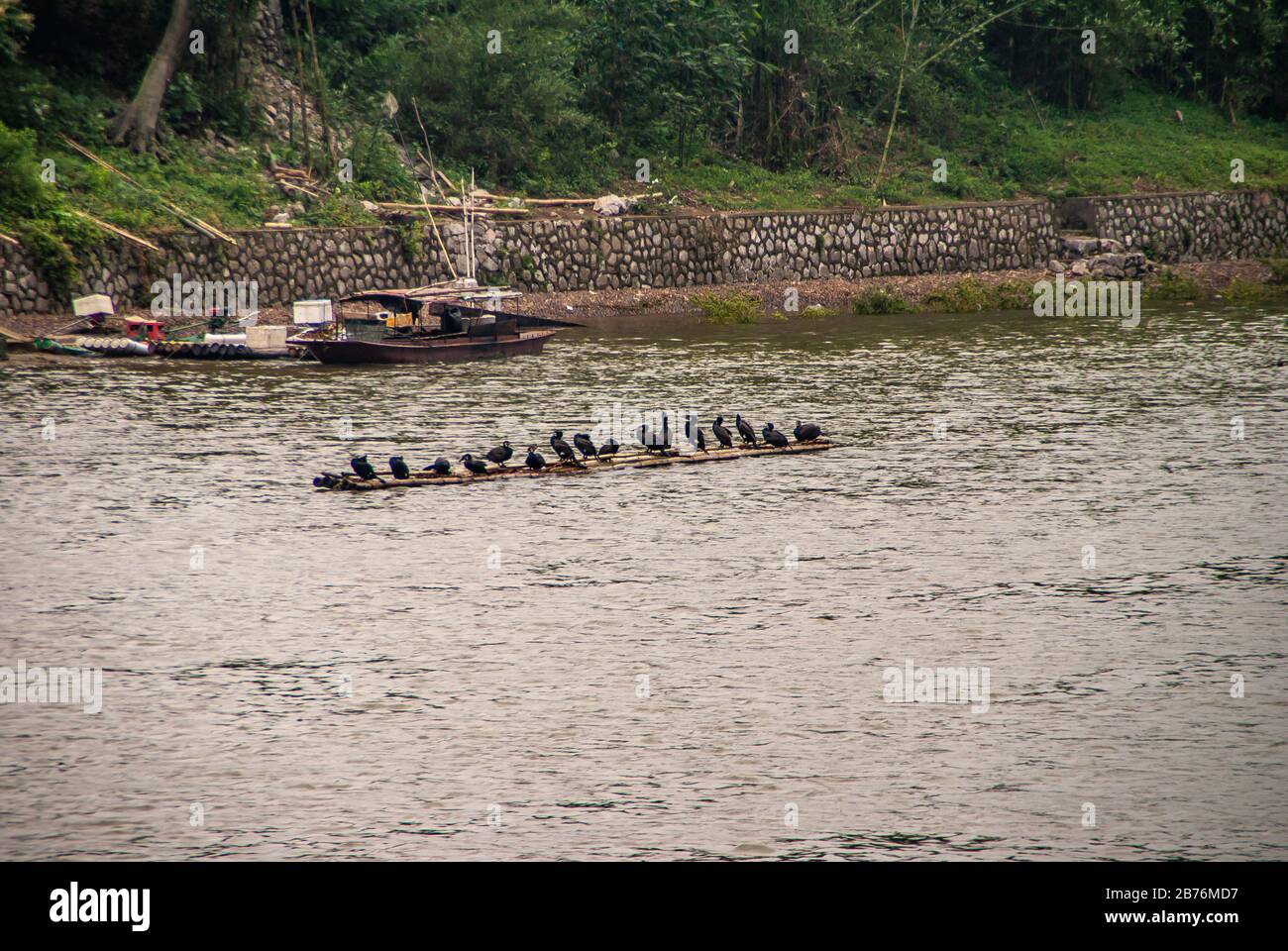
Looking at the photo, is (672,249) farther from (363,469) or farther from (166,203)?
(363,469)

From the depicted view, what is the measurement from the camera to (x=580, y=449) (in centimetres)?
2325

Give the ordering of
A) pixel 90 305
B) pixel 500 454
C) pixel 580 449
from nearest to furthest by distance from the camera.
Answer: pixel 500 454, pixel 580 449, pixel 90 305

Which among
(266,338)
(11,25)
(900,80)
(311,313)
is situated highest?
(900,80)

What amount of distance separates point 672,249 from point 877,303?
537 cm

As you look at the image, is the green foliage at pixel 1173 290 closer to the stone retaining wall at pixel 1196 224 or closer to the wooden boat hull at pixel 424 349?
the stone retaining wall at pixel 1196 224

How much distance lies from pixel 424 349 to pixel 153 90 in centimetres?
1085

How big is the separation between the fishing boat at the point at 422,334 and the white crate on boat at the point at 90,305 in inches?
159

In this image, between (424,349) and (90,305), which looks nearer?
(424,349)

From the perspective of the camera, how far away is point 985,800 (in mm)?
11297

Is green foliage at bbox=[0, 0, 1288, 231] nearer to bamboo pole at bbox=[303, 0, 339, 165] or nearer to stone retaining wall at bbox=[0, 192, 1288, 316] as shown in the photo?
bamboo pole at bbox=[303, 0, 339, 165]
